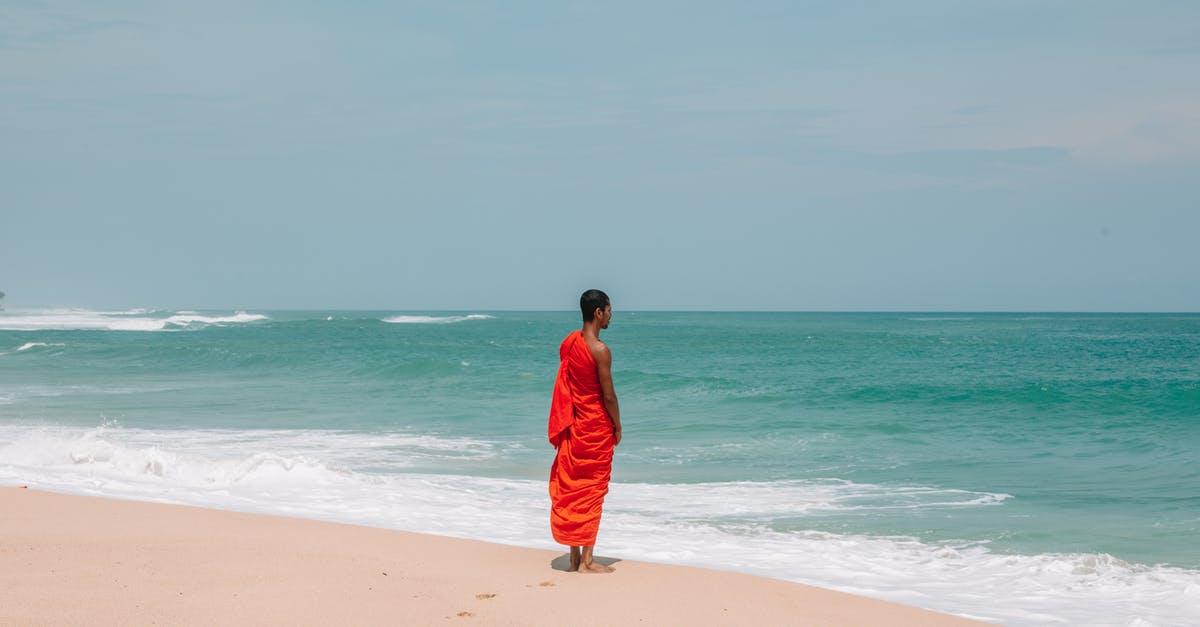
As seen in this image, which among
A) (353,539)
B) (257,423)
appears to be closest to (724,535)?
(353,539)

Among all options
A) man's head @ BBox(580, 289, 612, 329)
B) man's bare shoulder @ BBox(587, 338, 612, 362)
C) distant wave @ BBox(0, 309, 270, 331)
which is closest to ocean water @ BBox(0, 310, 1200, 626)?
man's bare shoulder @ BBox(587, 338, 612, 362)

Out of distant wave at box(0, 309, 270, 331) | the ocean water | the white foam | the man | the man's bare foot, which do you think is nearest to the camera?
the man

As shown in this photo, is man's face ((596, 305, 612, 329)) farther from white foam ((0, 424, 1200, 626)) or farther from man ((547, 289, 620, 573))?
white foam ((0, 424, 1200, 626))

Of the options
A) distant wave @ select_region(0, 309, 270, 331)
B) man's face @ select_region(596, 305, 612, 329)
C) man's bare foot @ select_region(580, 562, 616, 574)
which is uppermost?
man's face @ select_region(596, 305, 612, 329)

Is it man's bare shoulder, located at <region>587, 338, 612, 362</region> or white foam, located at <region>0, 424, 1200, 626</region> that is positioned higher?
man's bare shoulder, located at <region>587, 338, 612, 362</region>

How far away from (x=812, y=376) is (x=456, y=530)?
18668 millimetres

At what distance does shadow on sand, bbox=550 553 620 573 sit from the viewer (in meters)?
5.68

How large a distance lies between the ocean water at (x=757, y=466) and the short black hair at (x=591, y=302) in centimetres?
187

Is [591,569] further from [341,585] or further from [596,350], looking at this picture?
[341,585]

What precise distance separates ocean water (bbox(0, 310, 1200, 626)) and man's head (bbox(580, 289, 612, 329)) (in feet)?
6.10

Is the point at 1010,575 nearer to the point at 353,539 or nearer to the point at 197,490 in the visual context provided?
the point at 353,539

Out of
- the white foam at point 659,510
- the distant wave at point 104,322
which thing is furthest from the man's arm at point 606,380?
the distant wave at point 104,322

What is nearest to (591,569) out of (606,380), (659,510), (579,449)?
(579,449)

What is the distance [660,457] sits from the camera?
39.4 feet
